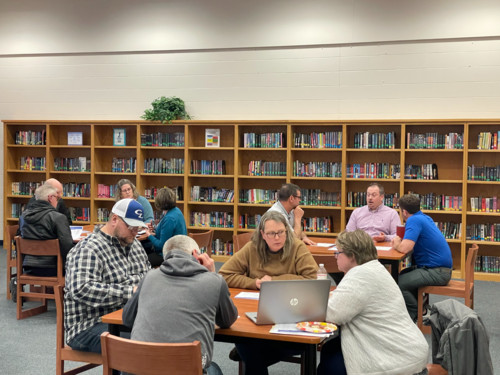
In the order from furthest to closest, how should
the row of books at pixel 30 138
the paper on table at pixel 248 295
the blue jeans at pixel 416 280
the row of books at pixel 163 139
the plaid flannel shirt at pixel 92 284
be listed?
1. the row of books at pixel 30 138
2. the row of books at pixel 163 139
3. the blue jeans at pixel 416 280
4. the paper on table at pixel 248 295
5. the plaid flannel shirt at pixel 92 284

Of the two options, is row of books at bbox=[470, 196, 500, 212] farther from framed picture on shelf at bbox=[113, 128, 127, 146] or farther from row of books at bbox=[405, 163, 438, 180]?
framed picture on shelf at bbox=[113, 128, 127, 146]

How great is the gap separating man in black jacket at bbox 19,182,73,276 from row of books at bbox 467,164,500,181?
5.18m

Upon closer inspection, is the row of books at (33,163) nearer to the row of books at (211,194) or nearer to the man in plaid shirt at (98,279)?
the row of books at (211,194)

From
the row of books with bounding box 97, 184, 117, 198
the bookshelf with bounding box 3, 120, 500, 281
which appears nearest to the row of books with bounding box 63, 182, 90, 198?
the bookshelf with bounding box 3, 120, 500, 281

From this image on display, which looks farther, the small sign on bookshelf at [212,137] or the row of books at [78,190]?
the row of books at [78,190]

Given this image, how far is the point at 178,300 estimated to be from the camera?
266 centimetres

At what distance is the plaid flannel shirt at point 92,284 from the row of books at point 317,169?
5237 millimetres

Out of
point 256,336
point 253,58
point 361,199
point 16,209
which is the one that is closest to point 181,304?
point 256,336

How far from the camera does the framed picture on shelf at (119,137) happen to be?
364 inches

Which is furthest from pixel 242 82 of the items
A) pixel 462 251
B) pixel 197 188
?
pixel 462 251

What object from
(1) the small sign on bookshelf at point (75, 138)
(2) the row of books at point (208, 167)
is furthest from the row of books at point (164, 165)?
(1) the small sign on bookshelf at point (75, 138)

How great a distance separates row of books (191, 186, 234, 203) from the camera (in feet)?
29.0

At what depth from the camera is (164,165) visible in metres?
9.07

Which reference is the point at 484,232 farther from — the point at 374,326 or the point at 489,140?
the point at 374,326
